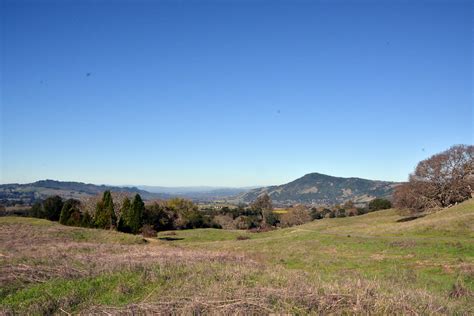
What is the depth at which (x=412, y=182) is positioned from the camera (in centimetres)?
5169

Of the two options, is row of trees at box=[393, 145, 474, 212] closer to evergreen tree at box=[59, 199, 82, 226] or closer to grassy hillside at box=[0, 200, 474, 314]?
grassy hillside at box=[0, 200, 474, 314]

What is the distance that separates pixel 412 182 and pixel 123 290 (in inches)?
1986

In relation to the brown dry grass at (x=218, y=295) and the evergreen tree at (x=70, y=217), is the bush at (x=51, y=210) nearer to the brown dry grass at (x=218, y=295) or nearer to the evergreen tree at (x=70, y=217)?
the evergreen tree at (x=70, y=217)

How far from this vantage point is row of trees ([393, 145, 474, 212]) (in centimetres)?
4928

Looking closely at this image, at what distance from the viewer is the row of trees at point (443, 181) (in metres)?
49.3

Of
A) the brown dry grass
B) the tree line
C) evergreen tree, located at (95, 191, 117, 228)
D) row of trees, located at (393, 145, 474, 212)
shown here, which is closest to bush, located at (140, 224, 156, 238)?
the tree line

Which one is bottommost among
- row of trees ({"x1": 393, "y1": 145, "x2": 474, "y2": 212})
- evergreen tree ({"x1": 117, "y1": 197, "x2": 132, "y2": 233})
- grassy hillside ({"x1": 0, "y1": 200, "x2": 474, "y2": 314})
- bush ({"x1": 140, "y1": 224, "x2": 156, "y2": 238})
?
bush ({"x1": 140, "y1": 224, "x2": 156, "y2": 238})

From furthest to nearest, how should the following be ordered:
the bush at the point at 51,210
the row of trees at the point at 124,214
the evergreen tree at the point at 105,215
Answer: the bush at the point at 51,210, the row of trees at the point at 124,214, the evergreen tree at the point at 105,215

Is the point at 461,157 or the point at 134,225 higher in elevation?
the point at 461,157

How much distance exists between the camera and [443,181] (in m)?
50.0

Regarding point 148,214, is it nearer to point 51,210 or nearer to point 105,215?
point 105,215

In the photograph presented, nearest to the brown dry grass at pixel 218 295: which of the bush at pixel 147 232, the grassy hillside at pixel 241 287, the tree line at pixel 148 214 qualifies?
the grassy hillside at pixel 241 287

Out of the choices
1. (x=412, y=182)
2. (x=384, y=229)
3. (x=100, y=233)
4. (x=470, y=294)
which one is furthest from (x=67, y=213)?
(x=470, y=294)

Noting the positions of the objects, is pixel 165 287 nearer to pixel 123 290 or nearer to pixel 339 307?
pixel 123 290
